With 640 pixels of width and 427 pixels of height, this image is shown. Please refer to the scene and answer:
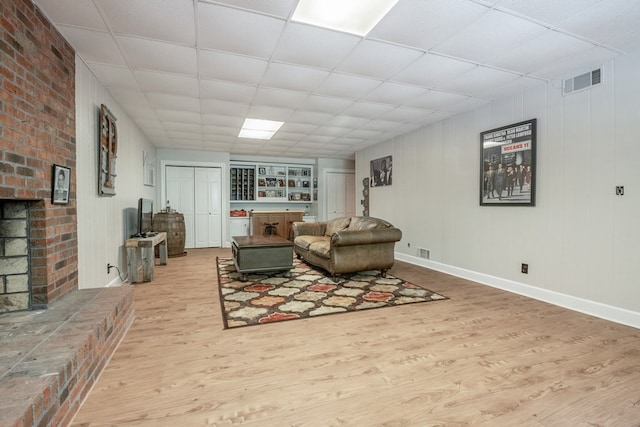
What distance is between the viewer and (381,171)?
6.25 metres

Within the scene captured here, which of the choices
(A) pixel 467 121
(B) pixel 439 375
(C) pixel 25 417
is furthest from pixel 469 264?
(C) pixel 25 417

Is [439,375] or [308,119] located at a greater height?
[308,119]

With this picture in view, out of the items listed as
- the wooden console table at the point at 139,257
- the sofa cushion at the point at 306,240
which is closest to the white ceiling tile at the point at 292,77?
the sofa cushion at the point at 306,240

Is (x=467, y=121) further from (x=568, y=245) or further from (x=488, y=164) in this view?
(x=568, y=245)

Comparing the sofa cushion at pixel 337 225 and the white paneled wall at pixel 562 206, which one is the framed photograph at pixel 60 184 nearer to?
the sofa cushion at pixel 337 225

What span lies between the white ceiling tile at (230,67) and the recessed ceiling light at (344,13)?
0.78 metres

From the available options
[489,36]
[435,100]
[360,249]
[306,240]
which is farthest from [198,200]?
[489,36]

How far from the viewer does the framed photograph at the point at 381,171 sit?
6.00 meters

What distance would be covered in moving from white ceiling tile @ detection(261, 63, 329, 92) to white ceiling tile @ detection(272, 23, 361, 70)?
0.12 meters

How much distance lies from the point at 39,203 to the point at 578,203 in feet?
15.1

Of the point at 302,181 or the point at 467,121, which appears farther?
the point at 302,181

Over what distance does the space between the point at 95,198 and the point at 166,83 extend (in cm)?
142

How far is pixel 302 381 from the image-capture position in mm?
1729

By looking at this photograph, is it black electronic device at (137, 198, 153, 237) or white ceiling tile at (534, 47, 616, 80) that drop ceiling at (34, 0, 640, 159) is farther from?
black electronic device at (137, 198, 153, 237)
